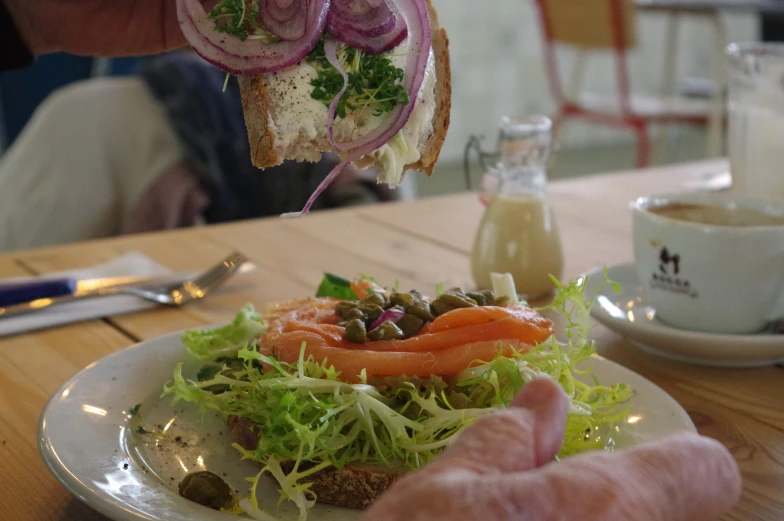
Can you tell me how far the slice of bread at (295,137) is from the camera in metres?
0.92

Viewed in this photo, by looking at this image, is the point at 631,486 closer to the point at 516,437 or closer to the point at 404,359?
the point at 516,437

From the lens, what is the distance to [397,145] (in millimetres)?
934

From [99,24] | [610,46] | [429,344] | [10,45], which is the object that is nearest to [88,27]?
[99,24]

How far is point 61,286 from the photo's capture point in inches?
54.1

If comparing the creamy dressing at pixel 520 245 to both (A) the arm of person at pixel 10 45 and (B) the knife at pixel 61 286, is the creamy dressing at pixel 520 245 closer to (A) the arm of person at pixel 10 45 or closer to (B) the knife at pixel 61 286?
(B) the knife at pixel 61 286

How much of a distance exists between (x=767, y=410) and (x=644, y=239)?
12.1 inches

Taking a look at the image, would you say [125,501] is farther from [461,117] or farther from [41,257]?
[461,117]

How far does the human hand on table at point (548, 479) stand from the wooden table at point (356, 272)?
248mm

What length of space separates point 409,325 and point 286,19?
0.36m

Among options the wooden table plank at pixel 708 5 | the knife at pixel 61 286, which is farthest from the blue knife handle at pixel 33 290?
Result: the wooden table plank at pixel 708 5

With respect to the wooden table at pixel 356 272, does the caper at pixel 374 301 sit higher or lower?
higher

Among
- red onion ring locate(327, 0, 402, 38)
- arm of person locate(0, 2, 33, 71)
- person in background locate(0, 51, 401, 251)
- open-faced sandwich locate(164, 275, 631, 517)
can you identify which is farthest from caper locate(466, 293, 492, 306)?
person in background locate(0, 51, 401, 251)

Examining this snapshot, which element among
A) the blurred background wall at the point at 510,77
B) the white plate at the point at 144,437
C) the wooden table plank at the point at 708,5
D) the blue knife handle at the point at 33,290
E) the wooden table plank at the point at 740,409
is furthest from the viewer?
the blurred background wall at the point at 510,77

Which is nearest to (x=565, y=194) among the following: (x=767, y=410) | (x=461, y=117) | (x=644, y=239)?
(x=644, y=239)
